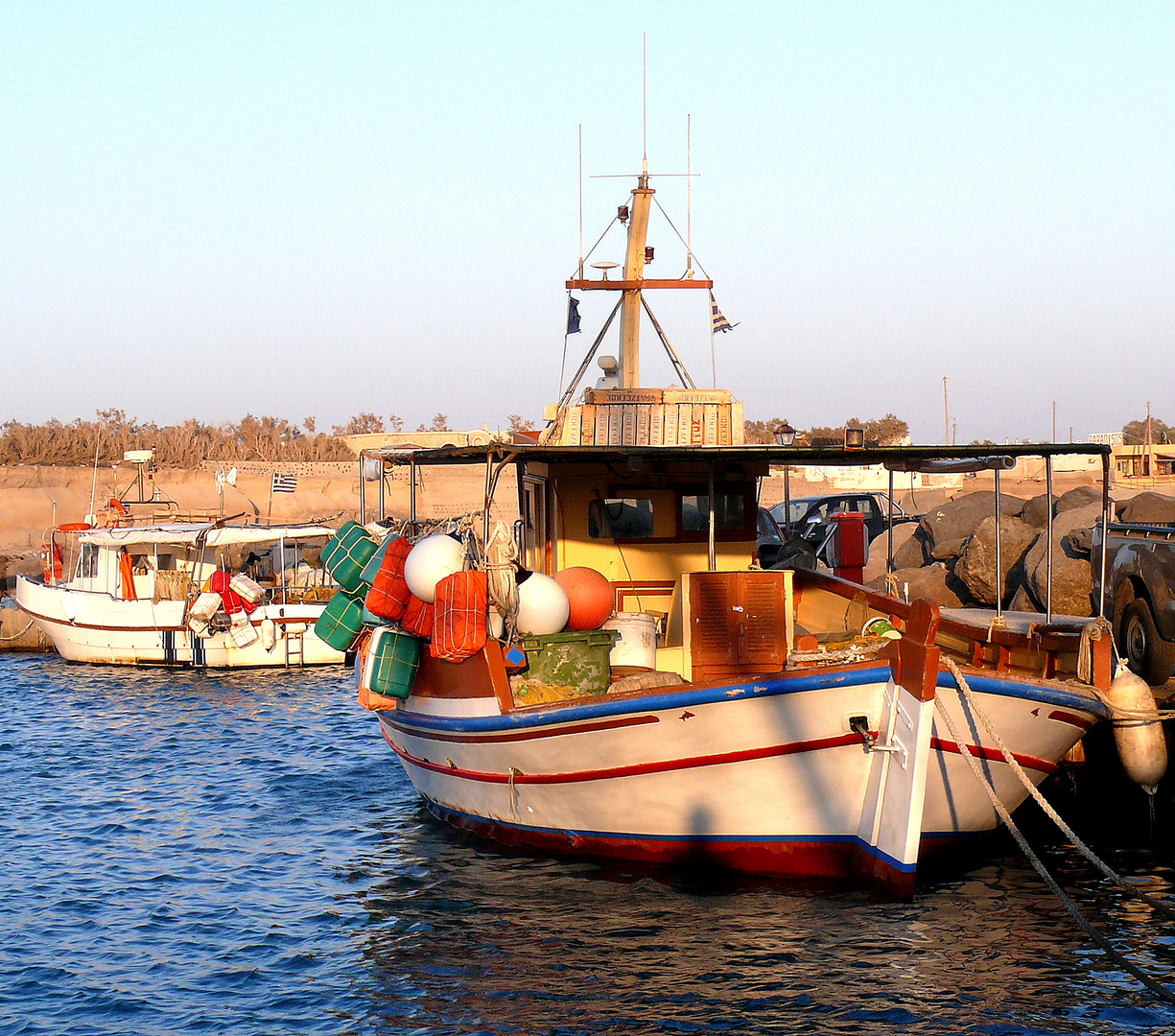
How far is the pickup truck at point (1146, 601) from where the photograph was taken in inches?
469

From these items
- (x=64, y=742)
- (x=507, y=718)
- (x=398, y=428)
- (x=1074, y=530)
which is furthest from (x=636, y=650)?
(x=398, y=428)

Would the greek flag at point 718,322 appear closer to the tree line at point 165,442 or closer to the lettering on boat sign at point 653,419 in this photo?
the lettering on boat sign at point 653,419

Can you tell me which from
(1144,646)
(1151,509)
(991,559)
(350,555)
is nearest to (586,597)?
(350,555)

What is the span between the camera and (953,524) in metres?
25.6

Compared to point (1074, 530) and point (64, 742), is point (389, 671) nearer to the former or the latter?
point (64, 742)

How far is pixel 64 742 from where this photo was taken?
737 inches

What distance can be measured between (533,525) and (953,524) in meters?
14.3

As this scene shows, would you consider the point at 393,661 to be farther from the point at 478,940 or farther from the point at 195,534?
the point at 195,534

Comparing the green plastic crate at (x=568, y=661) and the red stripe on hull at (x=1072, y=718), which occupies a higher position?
the green plastic crate at (x=568, y=661)

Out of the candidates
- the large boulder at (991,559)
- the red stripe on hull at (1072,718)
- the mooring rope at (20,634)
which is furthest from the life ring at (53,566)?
the red stripe on hull at (1072,718)

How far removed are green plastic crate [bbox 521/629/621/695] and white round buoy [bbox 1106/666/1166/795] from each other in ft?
14.6

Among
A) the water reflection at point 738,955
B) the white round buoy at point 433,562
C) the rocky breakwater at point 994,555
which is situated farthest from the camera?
the rocky breakwater at point 994,555

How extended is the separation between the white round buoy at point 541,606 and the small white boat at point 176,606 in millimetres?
16226

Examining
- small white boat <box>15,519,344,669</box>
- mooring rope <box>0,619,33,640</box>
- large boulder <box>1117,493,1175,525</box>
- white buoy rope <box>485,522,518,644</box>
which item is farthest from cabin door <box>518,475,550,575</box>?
mooring rope <box>0,619,33,640</box>
